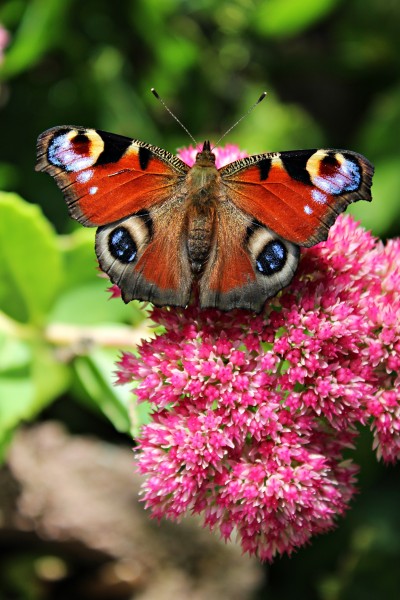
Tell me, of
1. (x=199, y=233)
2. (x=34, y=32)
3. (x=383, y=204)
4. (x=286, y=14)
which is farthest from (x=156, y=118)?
(x=199, y=233)

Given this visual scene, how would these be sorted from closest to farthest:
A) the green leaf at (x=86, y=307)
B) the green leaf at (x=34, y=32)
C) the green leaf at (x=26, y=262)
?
1. the green leaf at (x=26, y=262)
2. the green leaf at (x=86, y=307)
3. the green leaf at (x=34, y=32)

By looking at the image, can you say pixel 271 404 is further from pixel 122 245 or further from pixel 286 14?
pixel 286 14

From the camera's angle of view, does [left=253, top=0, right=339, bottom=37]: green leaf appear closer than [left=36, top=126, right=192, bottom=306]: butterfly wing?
No

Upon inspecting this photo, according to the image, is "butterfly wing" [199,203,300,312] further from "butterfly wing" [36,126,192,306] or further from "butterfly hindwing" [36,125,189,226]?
"butterfly hindwing" [36,125,189,226]

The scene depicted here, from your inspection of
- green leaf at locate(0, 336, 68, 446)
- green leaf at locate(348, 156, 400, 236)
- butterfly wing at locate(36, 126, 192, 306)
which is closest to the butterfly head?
butterfly wing at locate(36, 126, 192, 306)

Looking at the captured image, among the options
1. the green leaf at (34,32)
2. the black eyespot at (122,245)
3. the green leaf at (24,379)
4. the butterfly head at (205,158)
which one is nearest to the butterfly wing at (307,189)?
the butterfly head at (205,158)

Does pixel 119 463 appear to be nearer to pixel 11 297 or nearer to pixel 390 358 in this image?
pixel 11 297

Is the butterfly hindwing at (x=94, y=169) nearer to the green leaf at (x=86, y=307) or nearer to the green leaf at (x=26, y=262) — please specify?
the green leaf at (x=26, y=262)
